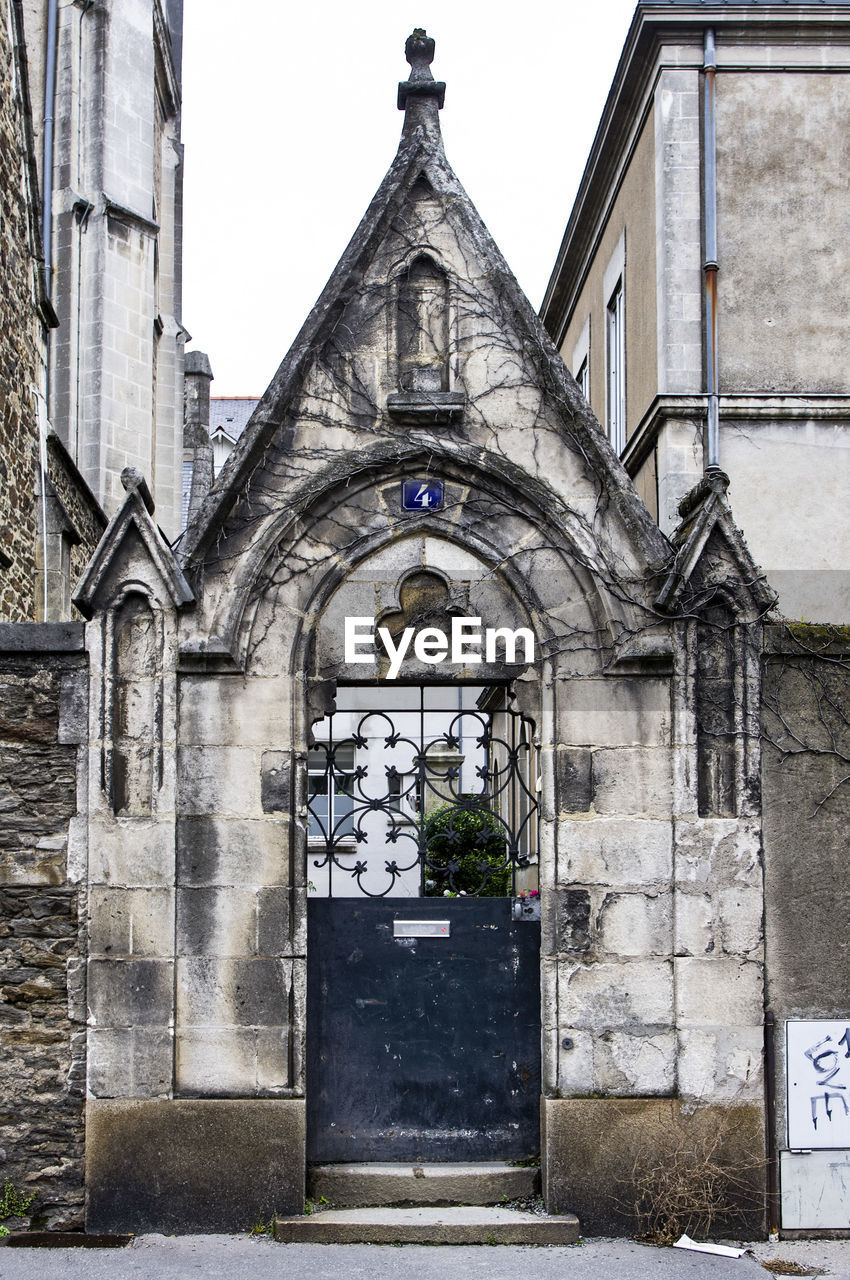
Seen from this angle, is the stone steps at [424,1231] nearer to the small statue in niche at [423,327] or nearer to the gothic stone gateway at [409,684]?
the gothic stone gateway at [409,684]

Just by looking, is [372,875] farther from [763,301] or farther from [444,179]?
[444,179]

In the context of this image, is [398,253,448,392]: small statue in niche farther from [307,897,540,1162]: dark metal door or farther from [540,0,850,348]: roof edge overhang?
[540,0,850,348]: roof edge overhang

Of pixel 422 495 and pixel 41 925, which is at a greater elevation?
pixel 422 495

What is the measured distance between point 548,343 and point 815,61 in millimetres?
7623

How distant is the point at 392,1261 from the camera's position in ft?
A: 21.9

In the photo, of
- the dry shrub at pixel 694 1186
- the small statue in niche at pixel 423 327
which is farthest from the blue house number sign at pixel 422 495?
the dry shrub at pixel 694 1186

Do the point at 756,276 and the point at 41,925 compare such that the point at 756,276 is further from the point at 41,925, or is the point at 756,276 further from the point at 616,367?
the point at 41,925

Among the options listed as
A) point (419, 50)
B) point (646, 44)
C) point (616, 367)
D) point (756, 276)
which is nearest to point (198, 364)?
point (616, 367)

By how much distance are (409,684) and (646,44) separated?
29.4ft

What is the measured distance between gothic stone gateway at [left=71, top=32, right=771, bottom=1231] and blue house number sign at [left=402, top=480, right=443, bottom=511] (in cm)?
4

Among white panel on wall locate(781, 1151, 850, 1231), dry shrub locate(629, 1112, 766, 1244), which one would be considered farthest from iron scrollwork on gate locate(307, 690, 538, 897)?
white panel on wall locate(781, 1151, 850, 1231)

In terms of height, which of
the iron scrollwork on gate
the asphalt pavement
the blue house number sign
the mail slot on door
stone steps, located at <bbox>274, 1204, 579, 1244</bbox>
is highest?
the blue house number sign

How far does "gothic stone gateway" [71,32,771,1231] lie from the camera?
7.15 meters

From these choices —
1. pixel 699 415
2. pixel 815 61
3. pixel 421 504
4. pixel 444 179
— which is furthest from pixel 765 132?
pixel 421 504
